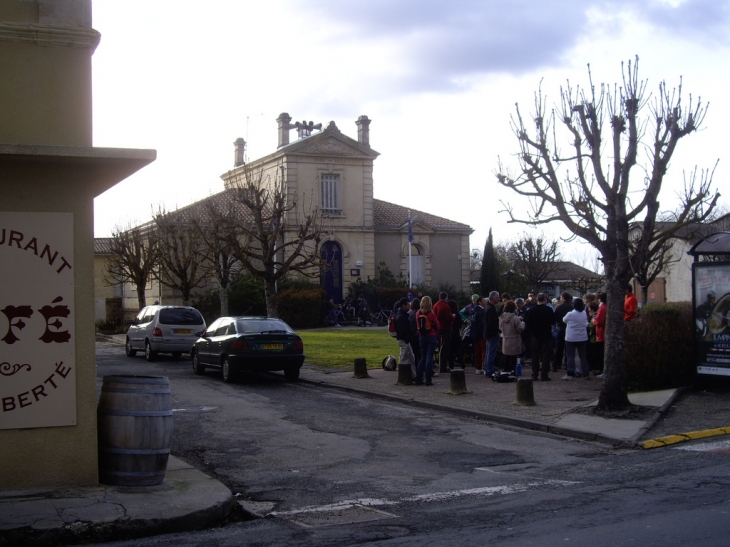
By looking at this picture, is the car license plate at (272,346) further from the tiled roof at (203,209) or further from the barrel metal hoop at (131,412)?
the tiled roof at (203,209)

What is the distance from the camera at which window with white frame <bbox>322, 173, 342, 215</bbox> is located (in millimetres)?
43812

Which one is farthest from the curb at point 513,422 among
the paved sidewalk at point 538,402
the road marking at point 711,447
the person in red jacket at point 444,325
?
the person in red jacket at point 444,325

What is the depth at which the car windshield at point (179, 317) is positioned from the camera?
2391cm

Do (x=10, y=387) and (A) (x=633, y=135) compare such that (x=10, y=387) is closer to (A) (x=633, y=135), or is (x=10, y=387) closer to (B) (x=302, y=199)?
(A) (x=633, y=135)

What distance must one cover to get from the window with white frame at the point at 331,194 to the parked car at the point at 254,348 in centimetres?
2547

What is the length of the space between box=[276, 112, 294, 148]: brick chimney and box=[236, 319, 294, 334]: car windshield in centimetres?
2930

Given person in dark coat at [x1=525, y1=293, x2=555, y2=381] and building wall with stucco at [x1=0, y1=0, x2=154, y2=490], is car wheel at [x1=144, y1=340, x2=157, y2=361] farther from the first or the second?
building wall with stucco at [x1=0, y1=0, x2=154, y2=490]

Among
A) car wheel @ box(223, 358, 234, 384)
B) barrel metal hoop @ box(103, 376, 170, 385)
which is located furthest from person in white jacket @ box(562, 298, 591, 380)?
barrel metal hoop @ box(103, 376, 170, 385)

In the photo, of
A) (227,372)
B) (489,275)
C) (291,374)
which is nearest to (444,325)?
(291,374)

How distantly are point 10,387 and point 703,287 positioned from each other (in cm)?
1172

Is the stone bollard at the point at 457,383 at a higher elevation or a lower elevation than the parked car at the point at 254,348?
lower

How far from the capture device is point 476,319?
18.3 m

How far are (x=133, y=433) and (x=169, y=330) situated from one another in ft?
54.3

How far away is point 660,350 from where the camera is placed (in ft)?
48.8
